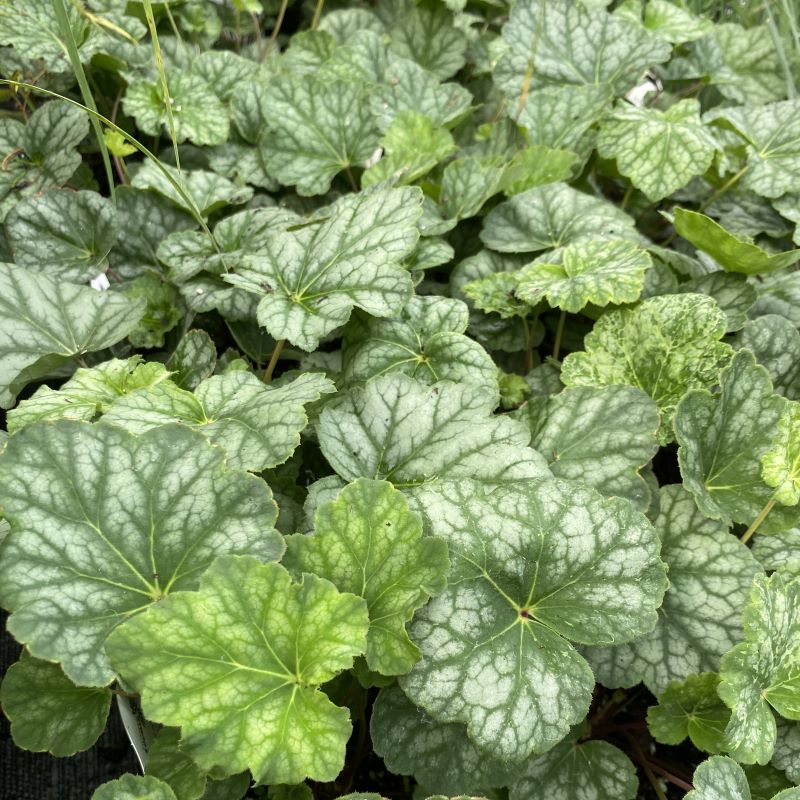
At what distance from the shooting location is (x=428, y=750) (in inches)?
40.0

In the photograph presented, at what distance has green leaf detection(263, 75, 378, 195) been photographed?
67.6 inches

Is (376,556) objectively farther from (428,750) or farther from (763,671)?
(763,671)

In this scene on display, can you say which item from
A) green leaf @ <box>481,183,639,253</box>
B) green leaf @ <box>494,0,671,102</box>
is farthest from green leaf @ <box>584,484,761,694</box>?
green leaf @ <box>494,0,671,102</box>

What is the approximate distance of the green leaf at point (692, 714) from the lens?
106cm

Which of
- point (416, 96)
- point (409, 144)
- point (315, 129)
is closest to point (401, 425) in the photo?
point (409, 144)

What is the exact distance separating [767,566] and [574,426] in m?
0.34

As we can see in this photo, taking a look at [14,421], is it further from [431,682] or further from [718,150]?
[718,150]

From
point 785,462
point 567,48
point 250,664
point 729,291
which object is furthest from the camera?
point 567,48

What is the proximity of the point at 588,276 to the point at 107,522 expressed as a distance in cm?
84

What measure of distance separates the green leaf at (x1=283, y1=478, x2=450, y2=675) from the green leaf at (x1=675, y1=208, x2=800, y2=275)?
0.78 meters

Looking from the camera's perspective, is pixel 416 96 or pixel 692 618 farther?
pixel 416 96

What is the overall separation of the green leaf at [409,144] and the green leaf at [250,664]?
3.13ft

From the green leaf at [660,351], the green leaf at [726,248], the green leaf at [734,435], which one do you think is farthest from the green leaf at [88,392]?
the green leaf at [726,248]

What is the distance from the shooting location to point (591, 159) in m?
1.79
